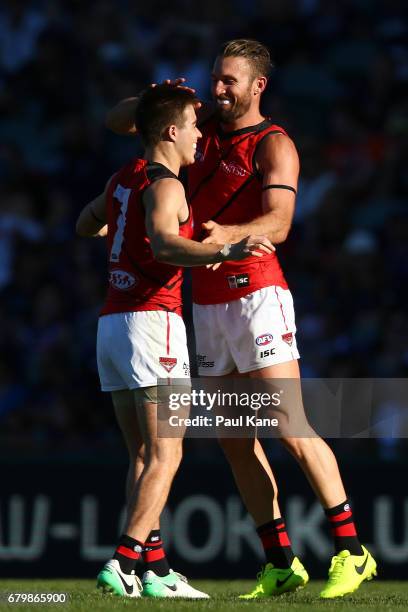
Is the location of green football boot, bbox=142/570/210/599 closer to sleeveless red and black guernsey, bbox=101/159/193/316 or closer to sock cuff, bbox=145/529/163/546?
sock cuff, bbox=145/529/163/546

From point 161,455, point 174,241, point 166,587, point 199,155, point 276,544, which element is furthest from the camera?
point 199,155

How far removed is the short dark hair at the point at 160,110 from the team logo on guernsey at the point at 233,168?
0.67m

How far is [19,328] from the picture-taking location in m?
12.6

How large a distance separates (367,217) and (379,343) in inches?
65.3

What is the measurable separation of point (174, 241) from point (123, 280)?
55 cm

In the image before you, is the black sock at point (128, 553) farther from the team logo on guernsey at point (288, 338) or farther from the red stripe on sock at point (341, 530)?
the team logo on guernsey at point (288, 338)

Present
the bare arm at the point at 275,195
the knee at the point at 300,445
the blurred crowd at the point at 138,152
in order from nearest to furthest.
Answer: the bare arm at the point at 275,195, the knee at the point at 300,445, the blurred crowd at the point at 138,152

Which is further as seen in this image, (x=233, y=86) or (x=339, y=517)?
(x=233, y=86)

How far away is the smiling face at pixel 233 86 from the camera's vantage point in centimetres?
Result: 713

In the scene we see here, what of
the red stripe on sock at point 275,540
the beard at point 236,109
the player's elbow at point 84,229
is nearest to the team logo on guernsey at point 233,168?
the beard at point 236,109

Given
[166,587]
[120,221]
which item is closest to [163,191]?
[120,221]

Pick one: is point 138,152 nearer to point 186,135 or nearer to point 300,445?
point 186,135

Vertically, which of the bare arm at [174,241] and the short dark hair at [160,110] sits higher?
the short dark hair at [160,110]

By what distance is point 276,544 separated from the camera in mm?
7066
